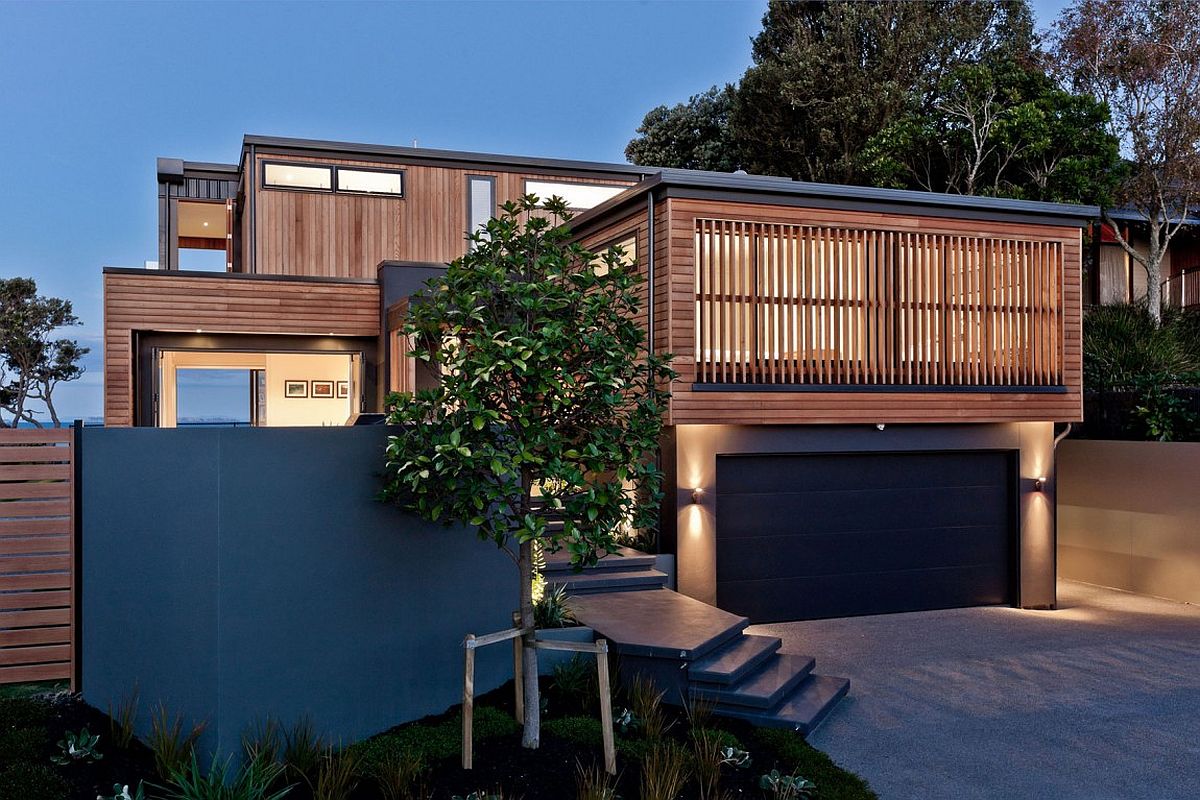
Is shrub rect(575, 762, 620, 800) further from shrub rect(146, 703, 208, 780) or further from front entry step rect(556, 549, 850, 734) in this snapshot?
shrub rect(146, 703, 208, 780)

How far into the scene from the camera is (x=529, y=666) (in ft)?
17.4

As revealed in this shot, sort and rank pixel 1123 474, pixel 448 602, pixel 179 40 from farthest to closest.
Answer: pixel 179 40, pixel 1123 474, pixel 448 602

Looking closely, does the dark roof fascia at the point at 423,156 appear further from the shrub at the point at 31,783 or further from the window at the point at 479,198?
the shrub at the point at 31,783

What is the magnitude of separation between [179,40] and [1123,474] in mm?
81628

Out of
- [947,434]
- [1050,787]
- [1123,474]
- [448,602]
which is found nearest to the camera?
[1050,787]

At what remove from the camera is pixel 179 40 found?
73812 mm

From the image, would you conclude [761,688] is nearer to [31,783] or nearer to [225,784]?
[225,784]

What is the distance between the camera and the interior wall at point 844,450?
884 centimetres

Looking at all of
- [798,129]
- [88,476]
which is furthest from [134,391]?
[798,129]

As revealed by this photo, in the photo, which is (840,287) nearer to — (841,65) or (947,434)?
(947,434)

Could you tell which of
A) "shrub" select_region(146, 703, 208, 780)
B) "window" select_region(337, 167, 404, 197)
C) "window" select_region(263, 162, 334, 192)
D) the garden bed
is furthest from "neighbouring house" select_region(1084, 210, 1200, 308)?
"shrub" select_region(146, 703, 208, 780)

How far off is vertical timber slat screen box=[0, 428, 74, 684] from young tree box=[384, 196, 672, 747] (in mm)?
1911

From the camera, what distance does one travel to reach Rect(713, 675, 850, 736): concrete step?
19.5ft

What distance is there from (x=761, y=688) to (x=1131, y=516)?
7.06 m
